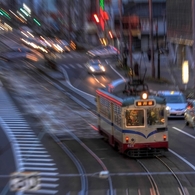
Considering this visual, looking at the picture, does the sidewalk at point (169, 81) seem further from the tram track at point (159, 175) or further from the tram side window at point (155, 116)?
the tram track at point (159, 175)

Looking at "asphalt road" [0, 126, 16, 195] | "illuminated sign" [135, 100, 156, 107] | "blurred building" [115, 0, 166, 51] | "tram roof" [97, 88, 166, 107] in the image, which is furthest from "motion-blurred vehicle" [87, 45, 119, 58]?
"illuminated sign" [135, 100, 156, 107]

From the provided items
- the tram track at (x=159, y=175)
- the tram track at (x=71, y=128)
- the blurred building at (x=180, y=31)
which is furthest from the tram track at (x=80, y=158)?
the blurred building at (x=180, y=31)

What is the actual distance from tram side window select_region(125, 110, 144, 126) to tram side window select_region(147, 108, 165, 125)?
0.25 m

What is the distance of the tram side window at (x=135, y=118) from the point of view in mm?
21391

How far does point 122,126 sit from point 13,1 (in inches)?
5762

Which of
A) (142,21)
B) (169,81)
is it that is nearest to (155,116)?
(169,81)

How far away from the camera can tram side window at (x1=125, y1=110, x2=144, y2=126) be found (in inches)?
842

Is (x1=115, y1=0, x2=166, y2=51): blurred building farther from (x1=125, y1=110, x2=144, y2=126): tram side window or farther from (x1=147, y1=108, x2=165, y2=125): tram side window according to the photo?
(x1=125, y1=110, x2=144, y2=126): tram side window

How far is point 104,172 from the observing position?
63.3ft

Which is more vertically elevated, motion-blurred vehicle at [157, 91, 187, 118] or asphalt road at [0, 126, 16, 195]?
motion-blurred vehicle at [157, 91, 187, 118]

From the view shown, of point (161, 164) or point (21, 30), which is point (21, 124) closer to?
point (161, 164)

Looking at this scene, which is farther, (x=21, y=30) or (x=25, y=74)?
(x=21, y=30)

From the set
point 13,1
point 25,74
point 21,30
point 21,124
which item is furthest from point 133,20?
point 13,1

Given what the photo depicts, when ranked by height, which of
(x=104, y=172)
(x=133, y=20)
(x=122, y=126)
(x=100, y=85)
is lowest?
(x=104, y=172)
